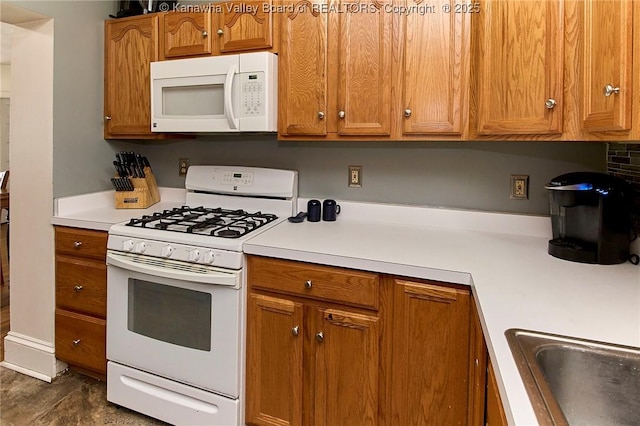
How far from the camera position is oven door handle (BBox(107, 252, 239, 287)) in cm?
164

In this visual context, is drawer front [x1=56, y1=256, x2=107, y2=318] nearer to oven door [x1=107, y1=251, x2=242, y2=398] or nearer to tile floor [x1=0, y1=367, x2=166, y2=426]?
oven door [x1=107, y1=251, x2=242, y2=398]

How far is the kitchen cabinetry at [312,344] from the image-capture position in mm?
1521

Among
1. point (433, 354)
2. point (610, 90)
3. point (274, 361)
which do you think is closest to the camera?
point (610, 90)

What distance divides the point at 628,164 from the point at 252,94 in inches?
64.2

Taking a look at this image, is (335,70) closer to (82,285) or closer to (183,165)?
(183,165)

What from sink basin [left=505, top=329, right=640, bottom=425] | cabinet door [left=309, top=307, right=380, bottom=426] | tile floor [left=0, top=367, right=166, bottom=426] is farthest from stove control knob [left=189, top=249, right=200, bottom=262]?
sink basin [left=505, top=329, right=640, bottom=425]

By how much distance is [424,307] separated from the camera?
1425mm

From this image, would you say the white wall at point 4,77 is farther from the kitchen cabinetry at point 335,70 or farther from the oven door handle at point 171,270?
the kitchen cabinetry at point 335,70

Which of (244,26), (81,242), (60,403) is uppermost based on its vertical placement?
(244,26)

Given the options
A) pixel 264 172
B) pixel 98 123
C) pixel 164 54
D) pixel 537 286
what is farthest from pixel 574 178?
pixel 98 123

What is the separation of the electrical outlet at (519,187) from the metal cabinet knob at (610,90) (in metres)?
0.70

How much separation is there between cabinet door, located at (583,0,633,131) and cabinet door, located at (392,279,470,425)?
71 centimetres

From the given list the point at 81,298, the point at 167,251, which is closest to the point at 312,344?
the point at 167,251

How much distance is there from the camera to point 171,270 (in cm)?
174
